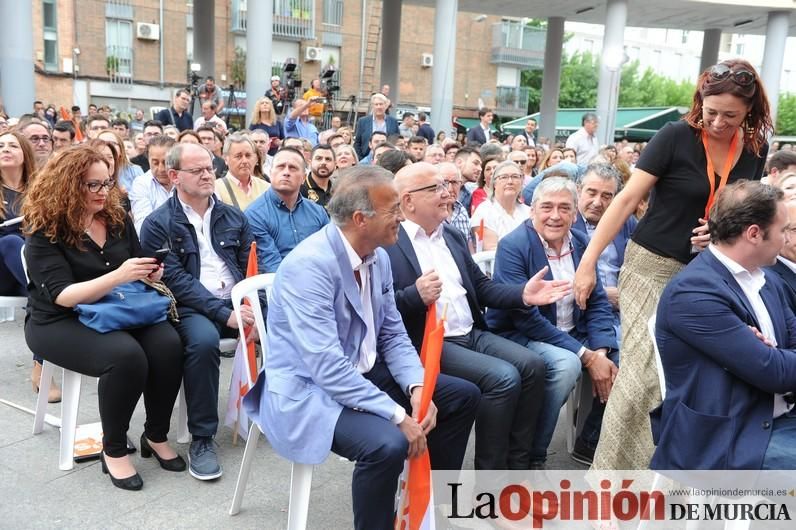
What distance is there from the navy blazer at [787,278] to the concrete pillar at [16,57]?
1045 centimetres

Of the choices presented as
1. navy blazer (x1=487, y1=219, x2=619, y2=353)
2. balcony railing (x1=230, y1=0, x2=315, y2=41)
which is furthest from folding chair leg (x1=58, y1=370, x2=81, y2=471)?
balcony railing (x1=230, y1=0, x2=315, y2=41)

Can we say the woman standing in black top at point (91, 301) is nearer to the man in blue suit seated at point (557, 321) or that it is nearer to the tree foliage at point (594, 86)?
the man in blue suit seated at point (557, 321)

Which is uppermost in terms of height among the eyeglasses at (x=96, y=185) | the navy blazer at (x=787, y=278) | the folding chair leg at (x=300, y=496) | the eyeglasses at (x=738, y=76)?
the eyeglasses at (x=738, y=76)

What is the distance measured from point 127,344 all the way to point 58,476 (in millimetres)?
674

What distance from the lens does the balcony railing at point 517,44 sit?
34.9 metres

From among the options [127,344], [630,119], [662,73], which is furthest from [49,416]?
[662,73]

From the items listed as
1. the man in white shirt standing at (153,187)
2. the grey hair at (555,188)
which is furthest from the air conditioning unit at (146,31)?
the grey hair at (555,188)

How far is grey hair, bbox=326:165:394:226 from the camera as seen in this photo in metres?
2.38

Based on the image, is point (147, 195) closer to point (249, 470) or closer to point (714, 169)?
point (249, 470)

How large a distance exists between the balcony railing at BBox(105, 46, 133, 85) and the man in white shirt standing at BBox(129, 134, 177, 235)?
923 inches

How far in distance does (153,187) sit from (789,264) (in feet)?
13.9

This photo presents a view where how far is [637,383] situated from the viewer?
276cm

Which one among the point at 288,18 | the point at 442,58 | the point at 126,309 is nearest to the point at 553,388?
the point at 126,309

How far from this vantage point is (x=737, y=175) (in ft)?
8.94
